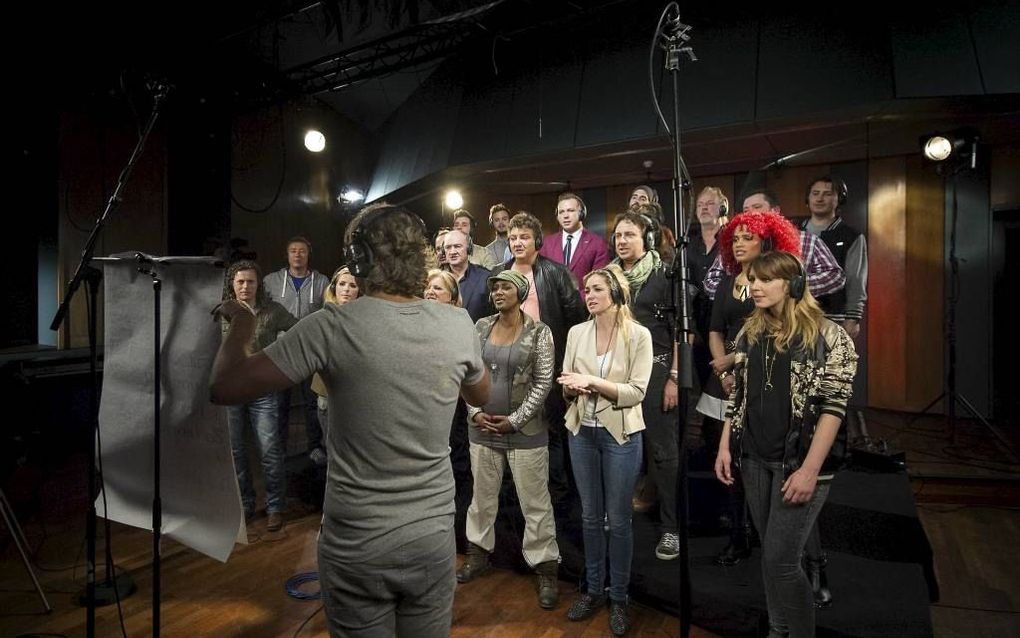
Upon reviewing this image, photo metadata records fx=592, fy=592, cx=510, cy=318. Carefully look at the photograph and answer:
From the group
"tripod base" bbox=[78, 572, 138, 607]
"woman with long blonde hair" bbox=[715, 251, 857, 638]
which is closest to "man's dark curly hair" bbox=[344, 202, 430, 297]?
"woman with long blonde hair" bbox=[715, 251, 857, 638]

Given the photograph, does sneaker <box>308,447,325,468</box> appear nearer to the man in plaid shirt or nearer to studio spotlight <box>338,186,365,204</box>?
the man in plaid shirt

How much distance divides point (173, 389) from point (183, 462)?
24 cm

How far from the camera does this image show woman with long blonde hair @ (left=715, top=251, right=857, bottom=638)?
2000 mm

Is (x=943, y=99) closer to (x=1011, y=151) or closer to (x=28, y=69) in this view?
(x=1011, y=151)

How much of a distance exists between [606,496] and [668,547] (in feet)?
1.96

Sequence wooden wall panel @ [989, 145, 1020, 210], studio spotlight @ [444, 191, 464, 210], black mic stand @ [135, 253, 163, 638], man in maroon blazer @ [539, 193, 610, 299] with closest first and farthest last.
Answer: black mic stand @ [135, 253, 163, 638]
man in maroon blazer @ [539, 193, 610, 299]
wooden wall panel @ [989, 145, 1020, 210]
studio spotlight @ [444, 191, 464, 210]

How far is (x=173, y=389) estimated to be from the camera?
6.12 ft

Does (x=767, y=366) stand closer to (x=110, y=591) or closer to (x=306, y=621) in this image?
(x=306, y=621)

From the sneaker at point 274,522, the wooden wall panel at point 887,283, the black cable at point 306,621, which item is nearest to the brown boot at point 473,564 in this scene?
the black cable at point 306,621

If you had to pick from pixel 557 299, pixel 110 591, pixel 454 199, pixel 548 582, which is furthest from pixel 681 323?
pixel 454 199

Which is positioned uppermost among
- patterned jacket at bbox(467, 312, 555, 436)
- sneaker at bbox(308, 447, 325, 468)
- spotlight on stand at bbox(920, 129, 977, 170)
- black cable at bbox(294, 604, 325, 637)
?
spotlight on stand at bbox(920, 129, 977, 170)

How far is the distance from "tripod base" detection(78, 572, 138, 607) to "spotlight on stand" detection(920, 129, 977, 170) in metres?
6.80

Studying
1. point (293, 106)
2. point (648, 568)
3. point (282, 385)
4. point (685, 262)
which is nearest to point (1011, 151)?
point (648, 568)

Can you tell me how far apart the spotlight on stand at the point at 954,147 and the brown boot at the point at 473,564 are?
17.2 ft
